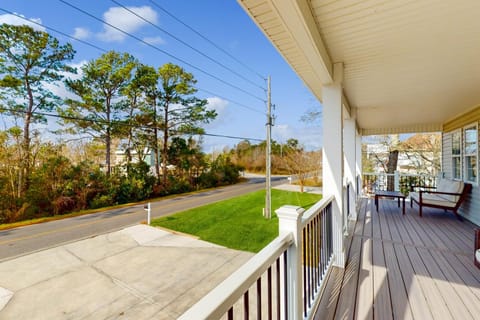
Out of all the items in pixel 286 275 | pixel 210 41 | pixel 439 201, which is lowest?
pixel 439 201

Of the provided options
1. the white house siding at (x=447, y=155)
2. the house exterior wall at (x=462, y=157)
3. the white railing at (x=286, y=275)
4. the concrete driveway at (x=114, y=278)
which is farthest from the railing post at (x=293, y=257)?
the white house siding at (x=447, y=155)

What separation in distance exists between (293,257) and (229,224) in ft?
17.6

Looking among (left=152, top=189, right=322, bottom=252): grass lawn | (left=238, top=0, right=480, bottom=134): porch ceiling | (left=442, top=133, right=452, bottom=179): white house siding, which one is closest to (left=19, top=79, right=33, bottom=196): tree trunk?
(left=152, top=189, right=322, bottom=252): grass lawn

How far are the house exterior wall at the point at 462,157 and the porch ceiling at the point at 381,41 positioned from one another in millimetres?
1418

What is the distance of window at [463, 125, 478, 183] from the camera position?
4430mm

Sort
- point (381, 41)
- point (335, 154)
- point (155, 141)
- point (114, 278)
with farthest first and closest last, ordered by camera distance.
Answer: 1. point (155, 141)
2. point (114, 278)
3. point (335, 154)
4. point (381, 41)

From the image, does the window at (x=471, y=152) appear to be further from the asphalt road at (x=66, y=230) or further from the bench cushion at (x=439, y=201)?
the asphalt road at (x=66, y=230)

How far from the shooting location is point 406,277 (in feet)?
7.24

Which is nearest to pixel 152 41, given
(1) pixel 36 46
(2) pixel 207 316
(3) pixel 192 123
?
(1) pixel 36 46

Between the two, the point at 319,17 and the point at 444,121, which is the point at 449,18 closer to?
the point at 319,17

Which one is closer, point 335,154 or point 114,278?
point 335,154

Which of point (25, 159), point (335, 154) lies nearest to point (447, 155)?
point (335, 154)

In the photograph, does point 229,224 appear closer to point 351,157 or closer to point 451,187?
point 351,157

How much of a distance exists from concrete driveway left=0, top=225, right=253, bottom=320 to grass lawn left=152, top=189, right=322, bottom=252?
1.73 ft
